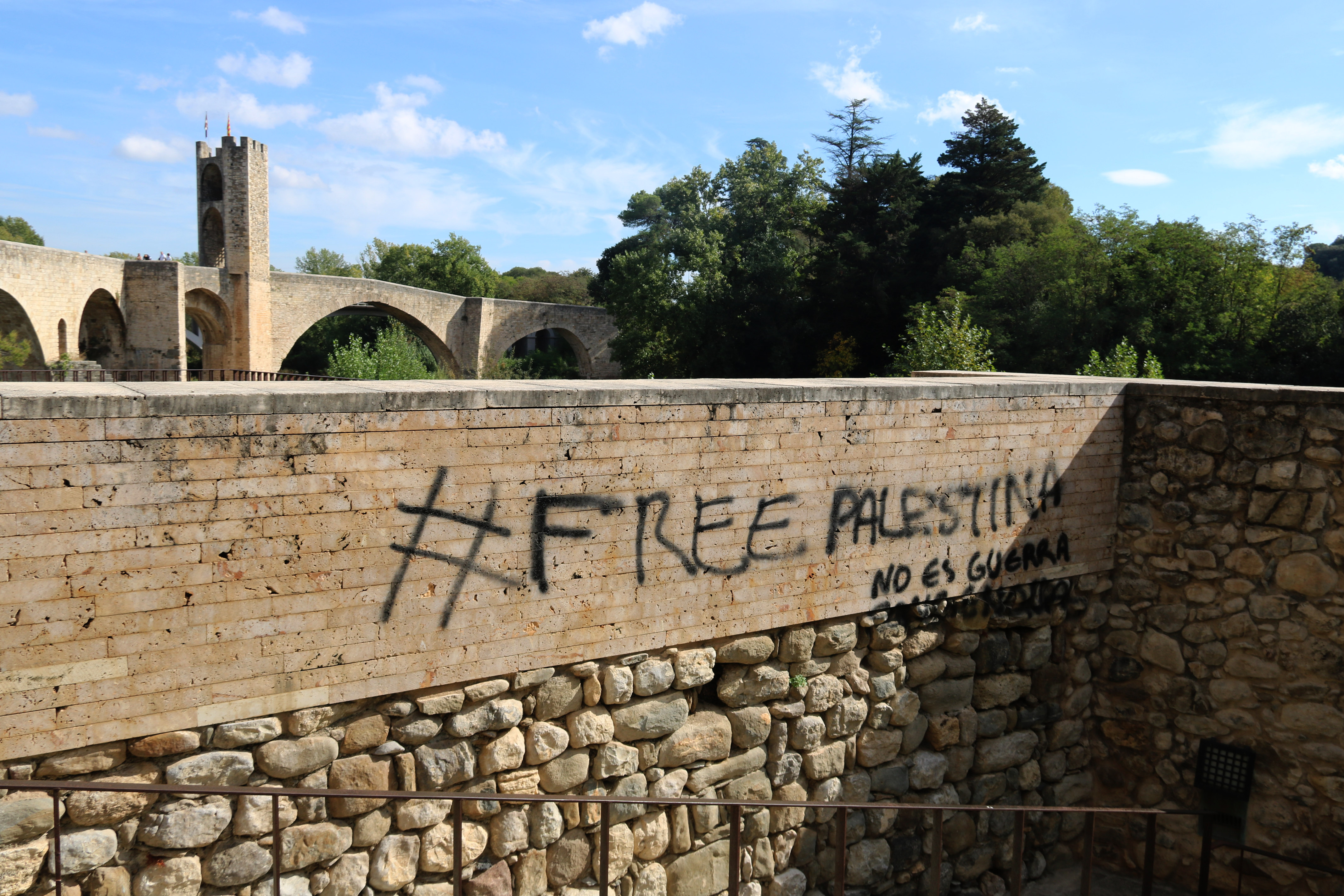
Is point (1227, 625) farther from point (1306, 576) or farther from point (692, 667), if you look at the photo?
point (692, 667)

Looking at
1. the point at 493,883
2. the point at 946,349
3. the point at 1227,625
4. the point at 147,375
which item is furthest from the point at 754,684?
the point at 147,375

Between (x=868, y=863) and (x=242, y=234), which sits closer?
(x=868, y=863)

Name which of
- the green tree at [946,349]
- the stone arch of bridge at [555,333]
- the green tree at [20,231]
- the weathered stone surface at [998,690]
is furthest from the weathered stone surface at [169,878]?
the green tree at [20,231]

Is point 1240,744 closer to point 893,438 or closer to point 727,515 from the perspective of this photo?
point 893,438

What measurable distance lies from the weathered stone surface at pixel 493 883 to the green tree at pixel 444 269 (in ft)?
147

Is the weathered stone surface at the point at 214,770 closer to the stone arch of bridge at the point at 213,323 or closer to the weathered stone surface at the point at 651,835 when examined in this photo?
the weathered stone surface at the point at 651,835

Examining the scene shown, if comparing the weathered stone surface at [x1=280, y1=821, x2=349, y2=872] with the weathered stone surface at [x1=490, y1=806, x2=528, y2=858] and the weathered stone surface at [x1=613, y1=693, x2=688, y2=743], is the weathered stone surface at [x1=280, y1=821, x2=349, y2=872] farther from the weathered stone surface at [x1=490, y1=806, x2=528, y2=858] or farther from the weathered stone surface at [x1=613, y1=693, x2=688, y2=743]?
the weathered stone surface at [x1=613, y1=693, x2=688, y2=743]

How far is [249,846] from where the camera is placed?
4320 mm

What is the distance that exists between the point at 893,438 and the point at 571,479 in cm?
233

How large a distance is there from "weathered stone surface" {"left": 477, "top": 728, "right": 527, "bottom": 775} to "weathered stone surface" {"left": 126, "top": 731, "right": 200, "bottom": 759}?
4.63 feet

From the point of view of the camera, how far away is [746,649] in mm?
5793

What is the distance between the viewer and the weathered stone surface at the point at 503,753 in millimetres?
4945

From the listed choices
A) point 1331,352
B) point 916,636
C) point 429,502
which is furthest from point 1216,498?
point 1331,352

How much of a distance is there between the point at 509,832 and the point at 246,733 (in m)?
1.54
